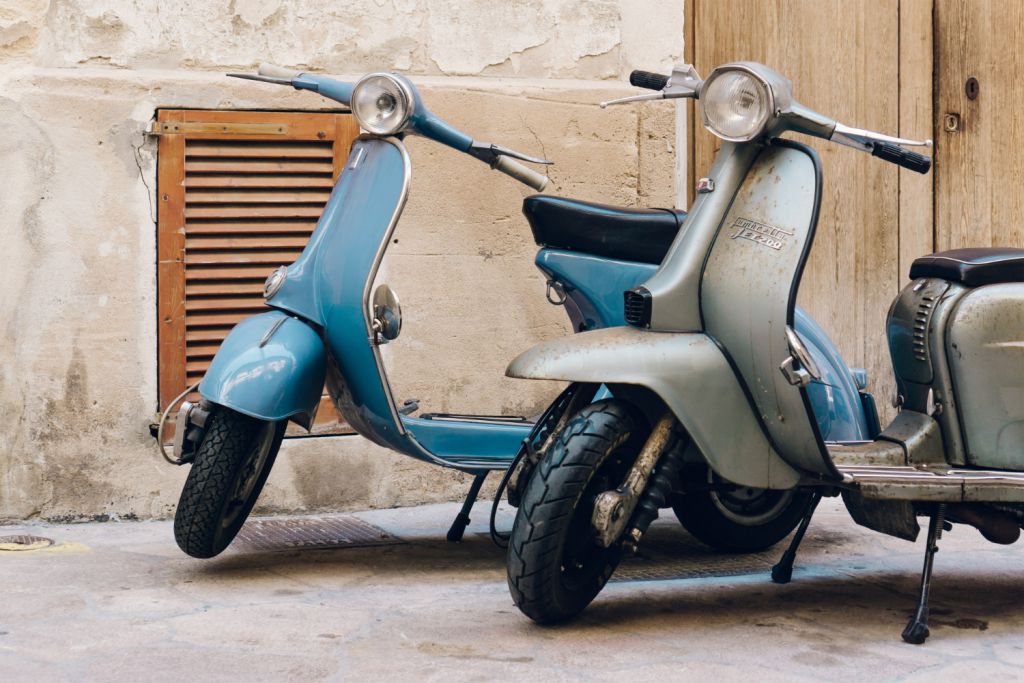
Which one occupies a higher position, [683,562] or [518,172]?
[518,172]

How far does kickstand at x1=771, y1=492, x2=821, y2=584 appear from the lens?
365cm

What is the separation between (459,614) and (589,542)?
421 mm

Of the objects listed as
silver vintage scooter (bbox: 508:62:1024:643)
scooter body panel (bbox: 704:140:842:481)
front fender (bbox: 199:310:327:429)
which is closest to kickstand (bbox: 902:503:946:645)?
silver vintage scooter (bbox: 508:62:1024:643)

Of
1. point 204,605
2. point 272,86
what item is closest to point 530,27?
point 272,86

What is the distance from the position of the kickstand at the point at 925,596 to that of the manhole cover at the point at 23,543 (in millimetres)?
2554

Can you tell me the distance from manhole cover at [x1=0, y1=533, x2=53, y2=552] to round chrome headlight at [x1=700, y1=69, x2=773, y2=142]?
241 cm

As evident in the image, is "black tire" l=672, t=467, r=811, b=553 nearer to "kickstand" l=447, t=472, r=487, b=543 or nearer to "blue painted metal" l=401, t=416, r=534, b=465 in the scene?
"blue painted metal" l=401, t=416, r=534, b=465

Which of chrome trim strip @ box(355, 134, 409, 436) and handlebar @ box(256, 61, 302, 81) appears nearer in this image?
chrome trim strip @ box(355, 134, 409, 436)

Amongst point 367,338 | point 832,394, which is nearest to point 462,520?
point 367,338

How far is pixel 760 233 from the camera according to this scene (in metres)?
3.20

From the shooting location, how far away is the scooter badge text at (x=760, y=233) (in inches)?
125

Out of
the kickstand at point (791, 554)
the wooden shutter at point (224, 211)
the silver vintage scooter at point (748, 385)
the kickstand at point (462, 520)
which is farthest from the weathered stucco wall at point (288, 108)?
the silver vintage scooter at point (748, 385)

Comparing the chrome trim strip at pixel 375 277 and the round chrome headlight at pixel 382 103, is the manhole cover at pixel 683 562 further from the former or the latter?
the round chrome headlight at pixel 382 103

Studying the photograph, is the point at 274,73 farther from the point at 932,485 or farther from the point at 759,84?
the point at 932,485
